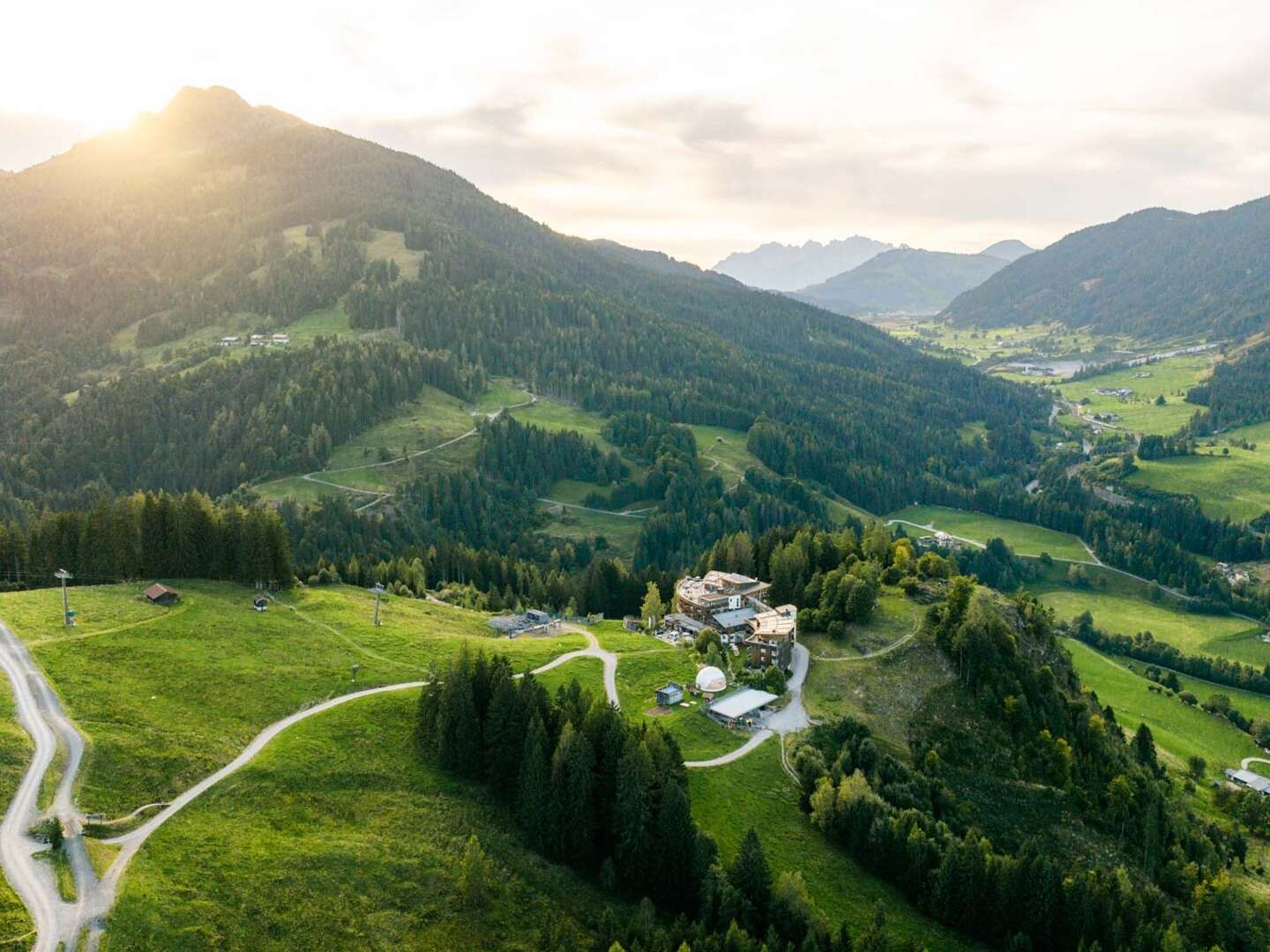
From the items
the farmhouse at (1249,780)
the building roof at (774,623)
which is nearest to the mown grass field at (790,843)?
the building roof at (774,623)

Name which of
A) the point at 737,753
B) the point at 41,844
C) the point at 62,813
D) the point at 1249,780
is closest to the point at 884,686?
the point at 737,753

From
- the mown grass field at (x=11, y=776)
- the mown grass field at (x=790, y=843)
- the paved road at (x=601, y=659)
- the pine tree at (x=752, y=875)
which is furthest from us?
the paved road at (x=601, y=659)

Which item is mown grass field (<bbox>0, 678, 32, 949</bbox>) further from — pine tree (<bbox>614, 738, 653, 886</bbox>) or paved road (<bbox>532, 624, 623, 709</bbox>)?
paved road (<bbox>532, 624, 623, 709</bbox>)

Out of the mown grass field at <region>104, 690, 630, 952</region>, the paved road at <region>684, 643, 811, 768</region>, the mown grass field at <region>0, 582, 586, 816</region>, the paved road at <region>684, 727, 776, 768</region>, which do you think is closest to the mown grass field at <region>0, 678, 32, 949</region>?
the mown grass field at <region>0, 582, 586, 816</region>

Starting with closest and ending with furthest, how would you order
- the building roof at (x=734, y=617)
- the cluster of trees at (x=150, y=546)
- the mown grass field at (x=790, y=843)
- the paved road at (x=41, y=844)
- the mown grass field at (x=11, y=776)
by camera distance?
the mown grass field at (x=11, y=776), the paved road at (x=41, y=844), the mown grass field at (x=790, y=843), the cluster of trees at (x=150, y=546), the building roof at (x=734, y=617)

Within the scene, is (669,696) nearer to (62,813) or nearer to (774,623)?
(774,623)

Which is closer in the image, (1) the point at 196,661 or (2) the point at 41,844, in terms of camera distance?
(2) the point at 41,844

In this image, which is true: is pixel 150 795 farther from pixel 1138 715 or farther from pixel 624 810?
pixel 1138 715

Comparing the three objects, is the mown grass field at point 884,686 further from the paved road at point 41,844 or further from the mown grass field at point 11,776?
the mown grass field at point 11,776
